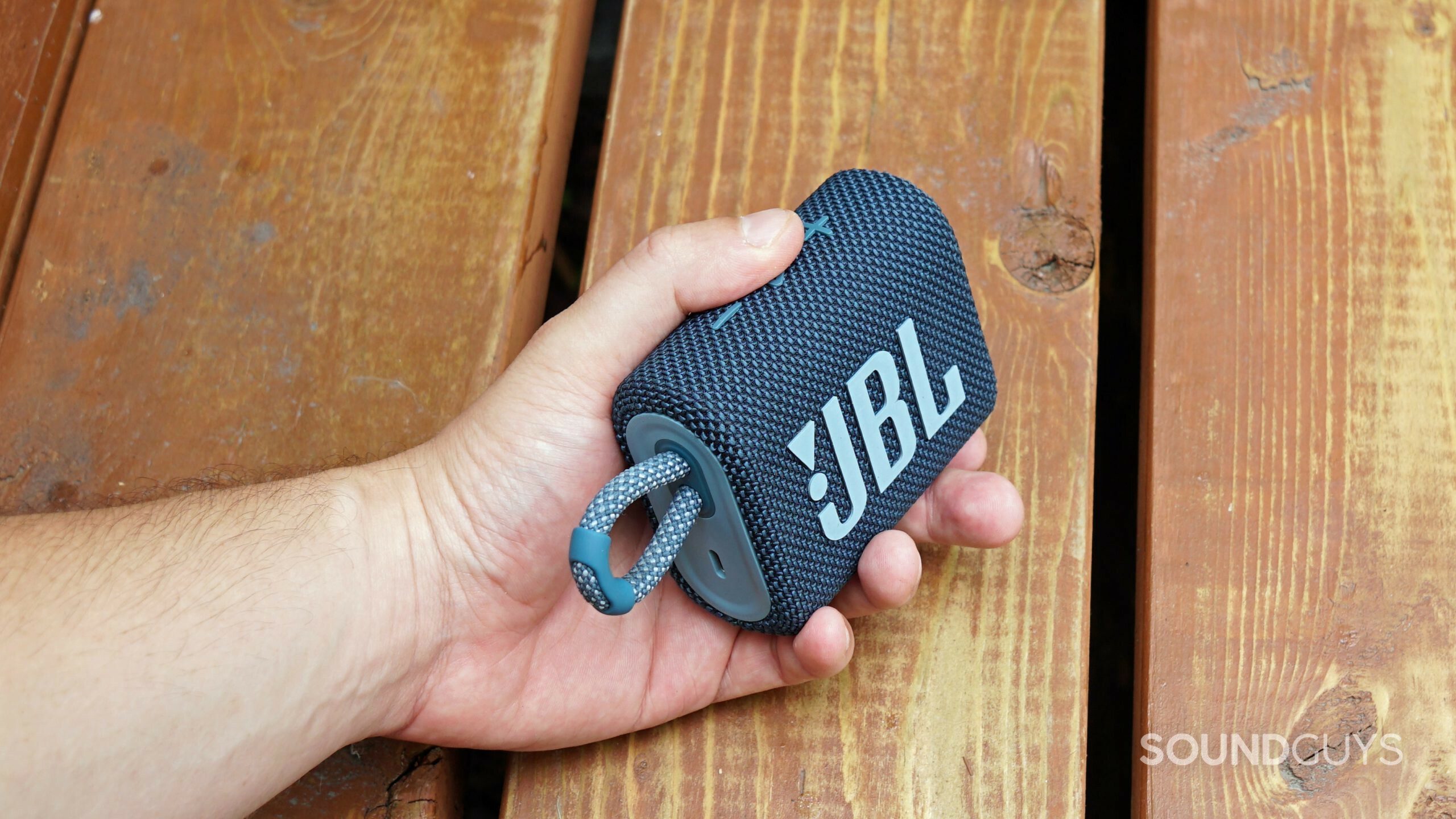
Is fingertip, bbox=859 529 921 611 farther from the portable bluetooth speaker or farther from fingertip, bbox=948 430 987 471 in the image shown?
fingertip, bbox=948 430 987 471

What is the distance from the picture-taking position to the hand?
0.84m

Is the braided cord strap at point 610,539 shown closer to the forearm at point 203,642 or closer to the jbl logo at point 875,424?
the jbl logo at point 875,424

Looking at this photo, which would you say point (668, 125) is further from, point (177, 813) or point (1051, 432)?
point (177, 813)

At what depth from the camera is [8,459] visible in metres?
0.97

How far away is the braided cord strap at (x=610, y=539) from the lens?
0.69 meters

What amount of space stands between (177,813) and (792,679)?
437 mm

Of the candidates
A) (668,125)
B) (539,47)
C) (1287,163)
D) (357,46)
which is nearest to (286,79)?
(357,46)

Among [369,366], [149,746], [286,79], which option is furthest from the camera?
[286,79]

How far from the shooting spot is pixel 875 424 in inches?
31.1

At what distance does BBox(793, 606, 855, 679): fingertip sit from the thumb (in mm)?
230

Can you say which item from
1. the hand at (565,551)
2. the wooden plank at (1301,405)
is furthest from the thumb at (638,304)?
the wooden plank at (1301,405)

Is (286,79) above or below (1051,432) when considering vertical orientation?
above

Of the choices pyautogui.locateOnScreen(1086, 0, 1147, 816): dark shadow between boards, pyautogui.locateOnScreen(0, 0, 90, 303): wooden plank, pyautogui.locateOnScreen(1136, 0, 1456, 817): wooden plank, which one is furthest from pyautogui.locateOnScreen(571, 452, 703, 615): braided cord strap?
pyautogui.locateOnScreen(0, 0, 90, 303): wooden plank

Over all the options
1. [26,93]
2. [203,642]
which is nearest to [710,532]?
[203,642]
